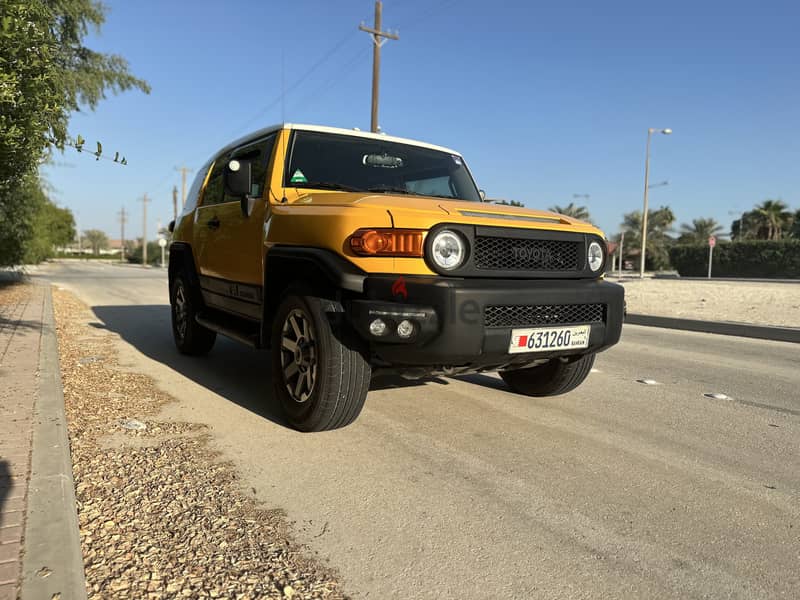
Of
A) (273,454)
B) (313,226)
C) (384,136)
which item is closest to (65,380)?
(273,454)

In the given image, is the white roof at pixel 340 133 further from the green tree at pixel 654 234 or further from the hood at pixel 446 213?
the green tree at pixel 654 234

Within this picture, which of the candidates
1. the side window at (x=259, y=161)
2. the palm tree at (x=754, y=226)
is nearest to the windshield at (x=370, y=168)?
the side window at (x=259, y=161)

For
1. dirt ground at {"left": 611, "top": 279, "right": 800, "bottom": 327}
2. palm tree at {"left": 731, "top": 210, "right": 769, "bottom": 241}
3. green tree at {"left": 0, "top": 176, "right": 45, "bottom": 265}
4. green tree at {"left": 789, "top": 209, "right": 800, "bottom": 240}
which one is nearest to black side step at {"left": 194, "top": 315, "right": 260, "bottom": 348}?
dirt ground at {"left": 611, "top": 279, "right": 800, "bottom": 327}

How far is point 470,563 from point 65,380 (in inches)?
166

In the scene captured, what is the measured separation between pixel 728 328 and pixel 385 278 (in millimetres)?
8783

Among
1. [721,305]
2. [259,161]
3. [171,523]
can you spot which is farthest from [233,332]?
[721,305]

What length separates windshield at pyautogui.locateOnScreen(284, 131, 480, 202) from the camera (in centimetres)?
443

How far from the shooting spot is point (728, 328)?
995cm

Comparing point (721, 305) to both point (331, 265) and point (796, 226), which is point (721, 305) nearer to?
point (331, 265)

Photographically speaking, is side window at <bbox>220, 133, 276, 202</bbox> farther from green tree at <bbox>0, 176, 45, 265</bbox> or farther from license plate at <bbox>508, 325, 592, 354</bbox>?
green tree at <bbox>0, 176, 45, 265</bbox>

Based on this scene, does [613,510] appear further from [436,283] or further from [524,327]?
[436,283]

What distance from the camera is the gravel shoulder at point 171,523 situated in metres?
2.09

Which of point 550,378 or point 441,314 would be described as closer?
point 441,314

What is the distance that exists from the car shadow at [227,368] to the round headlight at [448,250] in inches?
48.0
